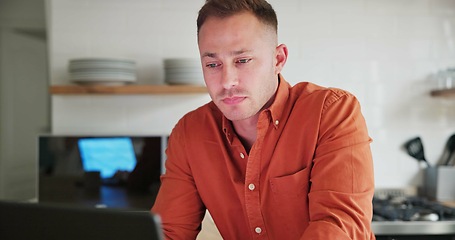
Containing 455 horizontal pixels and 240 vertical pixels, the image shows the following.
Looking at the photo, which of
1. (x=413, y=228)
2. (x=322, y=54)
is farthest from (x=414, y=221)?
(x=322, y=54)

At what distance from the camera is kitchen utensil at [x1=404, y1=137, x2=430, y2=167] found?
2.71 m

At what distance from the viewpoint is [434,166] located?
274 centimetres

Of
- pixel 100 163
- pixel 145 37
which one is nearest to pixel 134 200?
pixel 100 163

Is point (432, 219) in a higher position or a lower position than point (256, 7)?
lower

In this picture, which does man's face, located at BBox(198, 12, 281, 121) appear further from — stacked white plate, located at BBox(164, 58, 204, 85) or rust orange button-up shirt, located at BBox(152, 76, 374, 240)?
stacked white plate, located at BBox(164, 58, 204, 85)

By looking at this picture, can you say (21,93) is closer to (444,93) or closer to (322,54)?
(322,54)

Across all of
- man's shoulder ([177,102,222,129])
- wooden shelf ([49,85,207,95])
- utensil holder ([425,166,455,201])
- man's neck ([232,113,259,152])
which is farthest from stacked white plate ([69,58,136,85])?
utensil holder ([425,166,455,201])

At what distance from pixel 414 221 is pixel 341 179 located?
48.1 inches

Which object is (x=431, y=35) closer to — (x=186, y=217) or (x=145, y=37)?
(x=145, y=37)

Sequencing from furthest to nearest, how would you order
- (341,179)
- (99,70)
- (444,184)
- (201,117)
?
(444,184) → (99,70) → (201,117) → (341,179)

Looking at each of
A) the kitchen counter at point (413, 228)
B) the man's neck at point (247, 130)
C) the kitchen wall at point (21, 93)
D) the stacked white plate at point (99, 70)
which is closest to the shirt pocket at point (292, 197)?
the man's neck at point (247, 130)

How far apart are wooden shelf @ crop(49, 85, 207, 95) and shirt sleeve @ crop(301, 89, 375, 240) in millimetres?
1353

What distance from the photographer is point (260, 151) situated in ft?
4.11

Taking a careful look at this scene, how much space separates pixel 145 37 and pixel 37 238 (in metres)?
2.22
